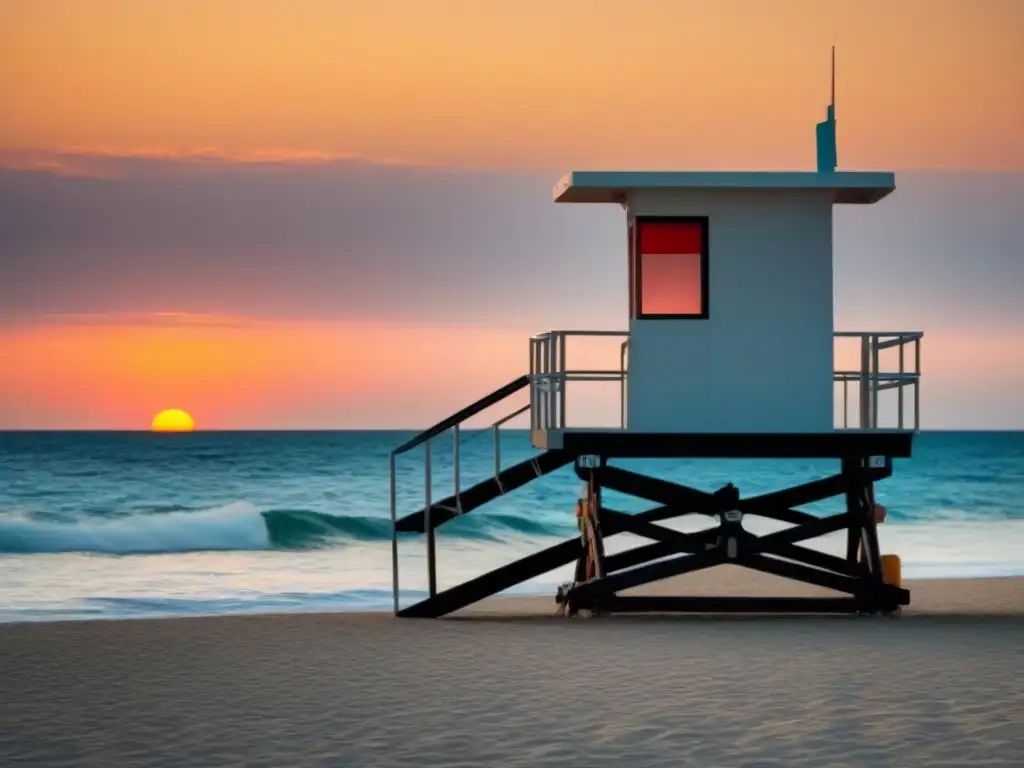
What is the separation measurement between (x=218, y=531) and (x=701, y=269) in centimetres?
2825

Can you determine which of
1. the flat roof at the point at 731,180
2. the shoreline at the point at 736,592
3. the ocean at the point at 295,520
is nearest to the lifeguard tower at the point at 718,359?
the flat roof at the point at 731,180

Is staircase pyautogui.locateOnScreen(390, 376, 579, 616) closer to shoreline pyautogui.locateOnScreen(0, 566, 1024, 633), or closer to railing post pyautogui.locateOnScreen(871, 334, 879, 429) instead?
shoreline pyautogui.locateOnScreen(0, 566, 1024, 633)

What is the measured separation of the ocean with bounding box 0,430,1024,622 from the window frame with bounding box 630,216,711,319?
6746 millimetres

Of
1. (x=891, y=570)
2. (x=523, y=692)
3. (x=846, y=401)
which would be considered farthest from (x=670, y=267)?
(x=523, y=692)

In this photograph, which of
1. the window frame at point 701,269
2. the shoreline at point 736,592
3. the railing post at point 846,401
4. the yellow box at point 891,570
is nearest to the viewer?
the window frame at point 701,269

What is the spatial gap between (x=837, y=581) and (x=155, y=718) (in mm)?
8695

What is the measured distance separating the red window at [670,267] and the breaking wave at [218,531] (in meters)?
22.0

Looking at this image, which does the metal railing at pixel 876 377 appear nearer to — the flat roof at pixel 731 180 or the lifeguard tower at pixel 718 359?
the lifeguard tower at pixel 718 359

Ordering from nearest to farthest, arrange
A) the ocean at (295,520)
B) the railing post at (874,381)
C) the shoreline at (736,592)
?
the railing post at (874,381) < the shoreline at (736,592) < the ocean at (295,520)

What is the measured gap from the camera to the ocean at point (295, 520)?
85.7ft

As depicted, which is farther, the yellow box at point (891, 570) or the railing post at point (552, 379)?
the yellow box at point (891, 570)

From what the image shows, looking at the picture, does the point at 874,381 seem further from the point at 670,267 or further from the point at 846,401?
the point at 670,267

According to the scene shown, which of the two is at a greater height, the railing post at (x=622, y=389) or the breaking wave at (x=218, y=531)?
the railing post at (x=622, y=389)

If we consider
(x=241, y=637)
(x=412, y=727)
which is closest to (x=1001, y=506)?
(x=241, y=637)
